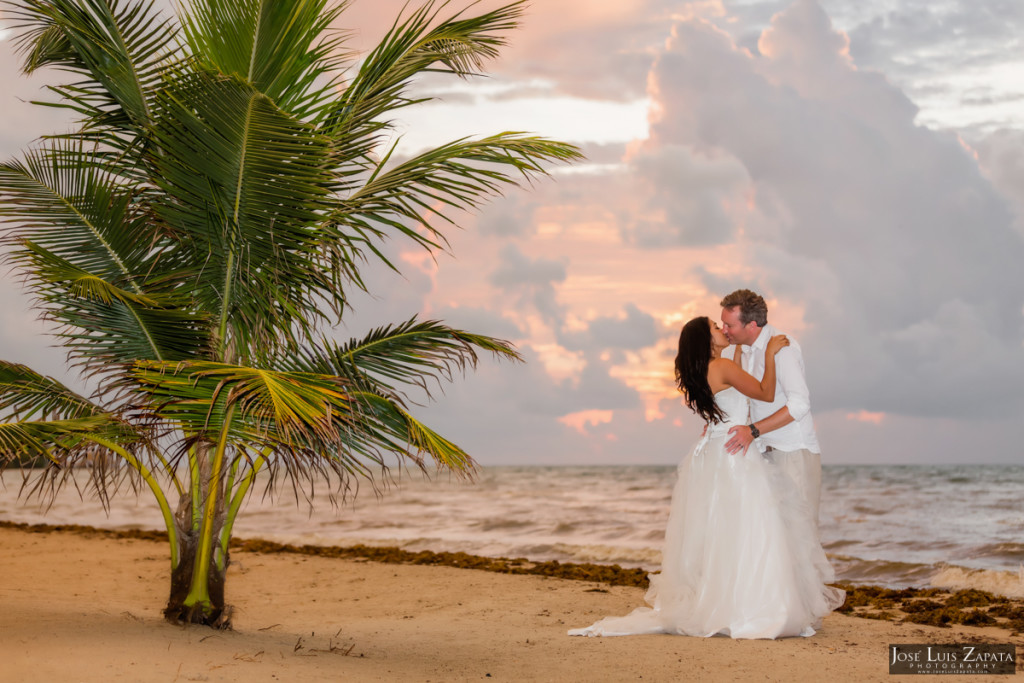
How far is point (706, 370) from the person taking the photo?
6082mm

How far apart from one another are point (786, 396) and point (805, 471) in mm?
623

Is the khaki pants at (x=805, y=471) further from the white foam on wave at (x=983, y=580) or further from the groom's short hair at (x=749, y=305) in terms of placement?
the white foam on wave at (x=983, y=580)

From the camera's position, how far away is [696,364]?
6090 mm

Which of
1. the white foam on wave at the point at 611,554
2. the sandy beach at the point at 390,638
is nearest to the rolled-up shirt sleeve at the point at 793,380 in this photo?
the sandy beach at the point at 390,638

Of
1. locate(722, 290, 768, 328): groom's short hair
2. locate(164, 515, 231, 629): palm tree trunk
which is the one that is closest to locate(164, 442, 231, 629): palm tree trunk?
locate(164, 515, 231, 629): palm tree trunk

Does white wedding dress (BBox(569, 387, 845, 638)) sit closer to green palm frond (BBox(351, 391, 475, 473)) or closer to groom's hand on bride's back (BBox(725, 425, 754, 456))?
groom's hand on bride's back (BBox(725, 425, 754, 456))

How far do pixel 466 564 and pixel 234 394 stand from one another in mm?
7219

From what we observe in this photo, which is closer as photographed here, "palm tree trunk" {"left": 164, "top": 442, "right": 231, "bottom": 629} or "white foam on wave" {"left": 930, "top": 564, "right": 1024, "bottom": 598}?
"palm tree trunk" {"left": 164, "top": 442, "right": 231, "bottom": 629}

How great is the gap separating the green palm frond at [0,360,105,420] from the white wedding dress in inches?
157

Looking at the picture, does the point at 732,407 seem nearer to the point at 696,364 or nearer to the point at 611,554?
the point at 696,364

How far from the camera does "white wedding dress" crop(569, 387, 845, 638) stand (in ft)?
19.4

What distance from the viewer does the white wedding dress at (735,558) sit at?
5.92 metres

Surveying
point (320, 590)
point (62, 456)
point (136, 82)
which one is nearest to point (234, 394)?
point (62, 456)

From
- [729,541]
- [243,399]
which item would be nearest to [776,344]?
[729,541]
